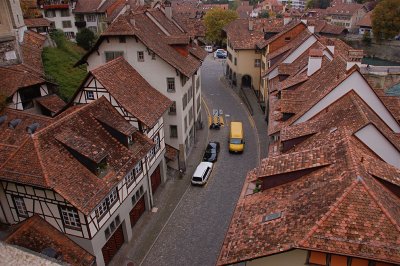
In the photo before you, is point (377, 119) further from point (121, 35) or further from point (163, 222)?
point (121, 35)

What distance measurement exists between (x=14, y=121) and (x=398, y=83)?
1358 inches

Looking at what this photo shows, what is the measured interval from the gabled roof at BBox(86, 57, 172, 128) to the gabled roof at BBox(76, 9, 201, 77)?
9.55 ft

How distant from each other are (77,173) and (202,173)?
15477 millimetres

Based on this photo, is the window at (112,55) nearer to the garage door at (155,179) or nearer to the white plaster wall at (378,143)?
the garage door at (155,179)

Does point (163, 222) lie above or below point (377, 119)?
below

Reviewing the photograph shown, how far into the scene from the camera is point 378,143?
22516 mm

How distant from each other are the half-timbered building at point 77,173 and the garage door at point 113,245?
0.23 feet

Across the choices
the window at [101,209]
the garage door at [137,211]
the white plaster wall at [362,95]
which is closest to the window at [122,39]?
the garage door at [137,211]

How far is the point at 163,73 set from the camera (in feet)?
114

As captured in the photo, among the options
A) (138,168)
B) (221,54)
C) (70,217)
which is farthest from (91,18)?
(70,217)

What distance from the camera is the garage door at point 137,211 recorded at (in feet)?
98.6

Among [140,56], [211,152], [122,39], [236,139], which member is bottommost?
[211,152]

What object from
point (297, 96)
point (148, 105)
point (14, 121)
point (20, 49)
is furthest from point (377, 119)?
point (20, 49)

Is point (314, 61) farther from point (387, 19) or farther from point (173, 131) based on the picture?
point (387, 19)
